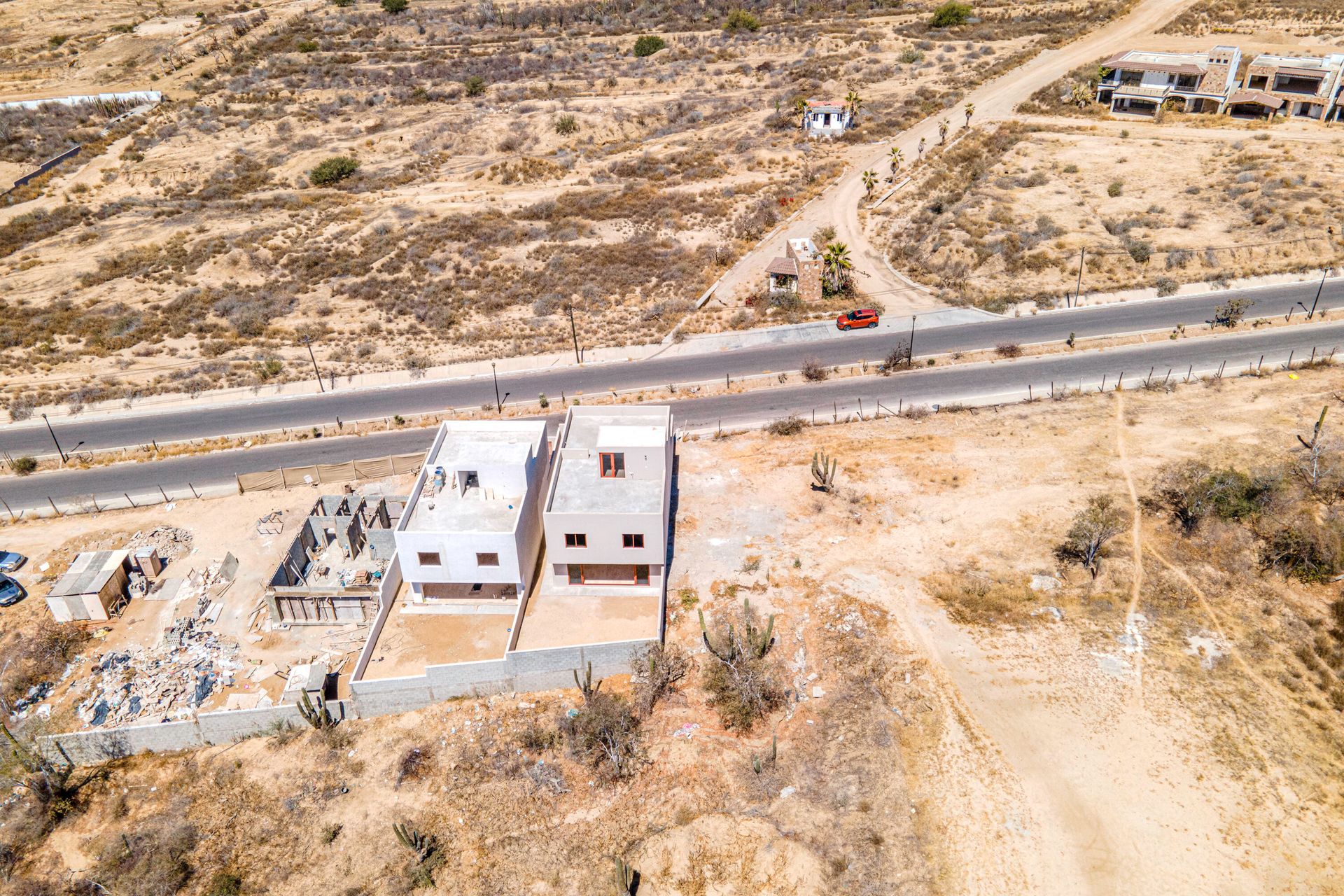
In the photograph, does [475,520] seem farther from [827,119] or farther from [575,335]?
[827,119]

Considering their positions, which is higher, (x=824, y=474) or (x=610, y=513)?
(x=610, y=513)

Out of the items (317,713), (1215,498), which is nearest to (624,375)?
(317,713)

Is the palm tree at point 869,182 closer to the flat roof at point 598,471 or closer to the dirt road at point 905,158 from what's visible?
the dirt road at point 905,158

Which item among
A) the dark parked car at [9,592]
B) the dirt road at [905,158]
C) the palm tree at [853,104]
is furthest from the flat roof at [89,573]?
the palm tree at [853,104]

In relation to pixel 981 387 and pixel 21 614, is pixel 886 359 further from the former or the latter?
pixel 21 614

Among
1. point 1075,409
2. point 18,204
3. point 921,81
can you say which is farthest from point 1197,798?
point 18,204

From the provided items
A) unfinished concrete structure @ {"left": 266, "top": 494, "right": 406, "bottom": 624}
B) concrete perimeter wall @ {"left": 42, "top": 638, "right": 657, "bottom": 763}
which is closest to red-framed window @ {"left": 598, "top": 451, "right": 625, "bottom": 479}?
concrete perimeter wall @ {"left": 42, "top": 638, "right": 657, "bottom": 763}

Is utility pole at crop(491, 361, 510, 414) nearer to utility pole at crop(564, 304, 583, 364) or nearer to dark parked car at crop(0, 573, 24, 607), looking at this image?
utility pole at crop(564, 304, 583, 364)
